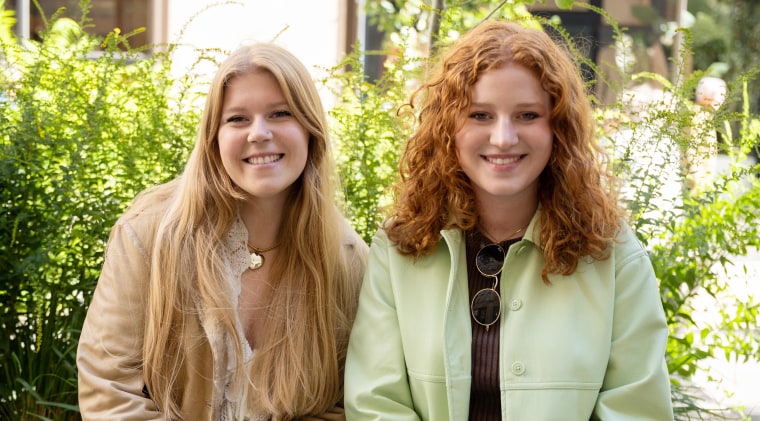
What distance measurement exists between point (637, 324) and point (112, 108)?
1.99 meters

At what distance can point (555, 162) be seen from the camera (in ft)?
7.47

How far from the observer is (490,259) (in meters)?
2.33

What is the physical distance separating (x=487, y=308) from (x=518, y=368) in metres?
0.17

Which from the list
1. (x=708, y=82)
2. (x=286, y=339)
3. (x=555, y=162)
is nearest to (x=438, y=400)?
(x=286, y=339)

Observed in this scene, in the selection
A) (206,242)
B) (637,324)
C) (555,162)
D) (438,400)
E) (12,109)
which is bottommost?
(438,400)

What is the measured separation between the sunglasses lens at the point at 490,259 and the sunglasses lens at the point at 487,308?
5 centimetres

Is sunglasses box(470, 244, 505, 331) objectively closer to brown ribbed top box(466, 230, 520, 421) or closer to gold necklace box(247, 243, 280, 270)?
brown ribbed top box(466, 230, 520, 421)

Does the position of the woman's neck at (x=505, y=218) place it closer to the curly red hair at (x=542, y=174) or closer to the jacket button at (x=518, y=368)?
the curly red hair at (x=542, y=174)

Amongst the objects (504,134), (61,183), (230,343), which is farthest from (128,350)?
(504,134)

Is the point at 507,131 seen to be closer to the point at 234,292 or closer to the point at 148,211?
the point at 234,292

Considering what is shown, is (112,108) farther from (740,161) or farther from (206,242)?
(740,161)

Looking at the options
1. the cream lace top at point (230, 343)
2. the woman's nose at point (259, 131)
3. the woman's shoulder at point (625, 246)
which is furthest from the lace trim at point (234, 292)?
the woman's shoulder at point (625, 246)

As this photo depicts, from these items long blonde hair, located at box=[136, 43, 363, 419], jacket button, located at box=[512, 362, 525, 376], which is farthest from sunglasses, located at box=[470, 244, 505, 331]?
long blonde hair, located at box=[136, 43, 363, 419]

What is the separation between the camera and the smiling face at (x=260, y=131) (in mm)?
2361
